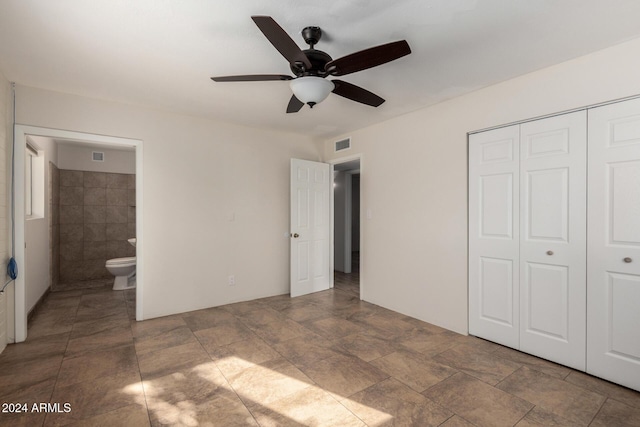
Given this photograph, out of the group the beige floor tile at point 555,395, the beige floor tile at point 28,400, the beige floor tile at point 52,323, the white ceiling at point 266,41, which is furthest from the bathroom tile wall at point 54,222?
the beige floor tile at point 555,395

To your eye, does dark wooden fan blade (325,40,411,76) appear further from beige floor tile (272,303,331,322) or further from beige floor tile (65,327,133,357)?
beige floor tile (65,327,133,357)

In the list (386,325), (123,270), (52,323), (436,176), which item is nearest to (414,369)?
(386,325)

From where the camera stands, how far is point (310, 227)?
4.63m

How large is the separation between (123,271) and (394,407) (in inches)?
174

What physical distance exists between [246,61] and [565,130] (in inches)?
102

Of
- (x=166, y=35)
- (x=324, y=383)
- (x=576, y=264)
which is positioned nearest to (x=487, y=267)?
(x=576, y=264)

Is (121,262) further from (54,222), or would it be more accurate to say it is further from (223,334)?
(223,334)

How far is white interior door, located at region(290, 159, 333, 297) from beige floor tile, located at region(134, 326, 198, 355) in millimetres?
1628

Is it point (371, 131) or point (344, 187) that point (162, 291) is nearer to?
point (371, 131)

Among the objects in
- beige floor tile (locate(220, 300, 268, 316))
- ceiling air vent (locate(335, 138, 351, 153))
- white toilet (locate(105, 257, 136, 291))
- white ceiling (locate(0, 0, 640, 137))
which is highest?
white ceiling (locate(0, 0, 640, 137))

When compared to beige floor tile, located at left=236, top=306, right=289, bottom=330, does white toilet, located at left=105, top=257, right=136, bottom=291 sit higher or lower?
higher

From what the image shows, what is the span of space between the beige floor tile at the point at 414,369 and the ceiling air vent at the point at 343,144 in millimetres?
2949

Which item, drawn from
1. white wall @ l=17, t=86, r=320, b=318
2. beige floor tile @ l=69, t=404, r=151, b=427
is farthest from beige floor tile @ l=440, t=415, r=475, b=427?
white wall @ l=17, t=86, r=320, b=318

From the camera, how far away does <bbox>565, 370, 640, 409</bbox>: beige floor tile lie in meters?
2.01
